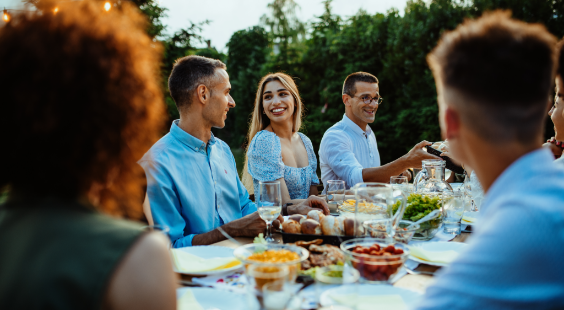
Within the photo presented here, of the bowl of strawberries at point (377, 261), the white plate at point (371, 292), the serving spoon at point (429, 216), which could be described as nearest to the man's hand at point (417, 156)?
the serving spoon at point (429, 216)

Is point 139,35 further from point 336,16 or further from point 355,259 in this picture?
point 336,16

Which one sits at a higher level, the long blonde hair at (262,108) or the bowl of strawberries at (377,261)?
the long blonde hair at (262,108)

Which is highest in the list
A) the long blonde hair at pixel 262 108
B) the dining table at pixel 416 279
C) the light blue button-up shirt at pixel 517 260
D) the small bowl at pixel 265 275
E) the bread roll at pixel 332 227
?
the long blonde hair at pixel 262 108

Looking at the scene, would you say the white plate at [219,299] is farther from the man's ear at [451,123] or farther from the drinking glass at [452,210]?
the drinking glass at [452,210]

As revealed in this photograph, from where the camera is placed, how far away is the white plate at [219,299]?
1289 millimetres

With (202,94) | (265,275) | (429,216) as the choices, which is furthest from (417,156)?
(265,275)

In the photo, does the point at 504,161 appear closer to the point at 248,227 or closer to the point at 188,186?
the point at 248,227

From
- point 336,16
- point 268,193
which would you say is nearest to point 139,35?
point 268,193

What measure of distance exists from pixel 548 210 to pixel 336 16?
40.8 feet

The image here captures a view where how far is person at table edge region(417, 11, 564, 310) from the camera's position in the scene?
0.82m

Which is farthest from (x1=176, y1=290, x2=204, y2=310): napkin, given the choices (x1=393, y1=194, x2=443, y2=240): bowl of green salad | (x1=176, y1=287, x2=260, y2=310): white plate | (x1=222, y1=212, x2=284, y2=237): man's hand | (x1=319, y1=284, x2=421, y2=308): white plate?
(x1=393, y1=194, x2=443, y2=240): bowl of green salad

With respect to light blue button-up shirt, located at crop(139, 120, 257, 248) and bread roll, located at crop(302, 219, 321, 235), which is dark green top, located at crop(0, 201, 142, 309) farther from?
light blue button-up shirt, located at crop(139, 120, 257, 248)

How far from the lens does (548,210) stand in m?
0.82

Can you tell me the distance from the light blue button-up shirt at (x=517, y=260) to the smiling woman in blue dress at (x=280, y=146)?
111 inches
